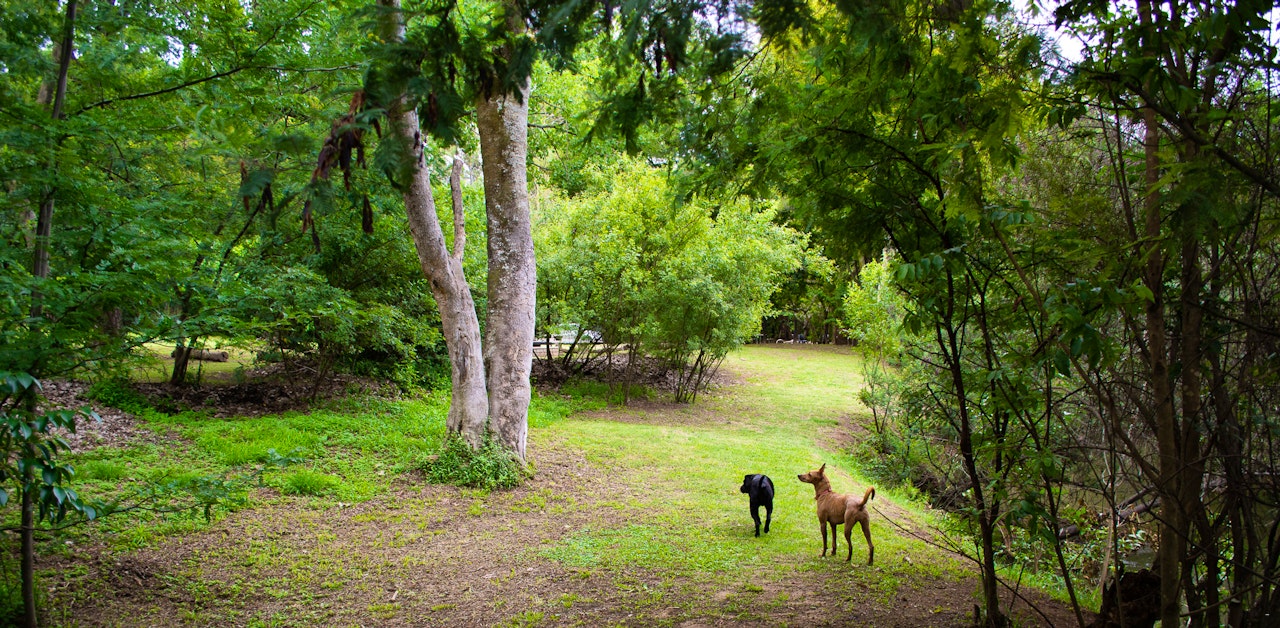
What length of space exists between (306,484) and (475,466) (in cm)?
161

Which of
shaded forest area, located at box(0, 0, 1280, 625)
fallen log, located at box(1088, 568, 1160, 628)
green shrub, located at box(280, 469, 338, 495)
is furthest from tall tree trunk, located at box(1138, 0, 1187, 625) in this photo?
green shrub, located at box(280, 469, 338, 495)

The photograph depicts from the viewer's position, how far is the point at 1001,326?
344 centimetres

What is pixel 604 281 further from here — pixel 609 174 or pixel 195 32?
pixel 195 32

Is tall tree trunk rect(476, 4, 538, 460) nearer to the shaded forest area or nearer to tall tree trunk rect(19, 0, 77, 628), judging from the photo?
the shaded forest area

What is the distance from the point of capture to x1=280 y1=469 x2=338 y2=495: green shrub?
616 centimetres

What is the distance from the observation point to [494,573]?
483cm

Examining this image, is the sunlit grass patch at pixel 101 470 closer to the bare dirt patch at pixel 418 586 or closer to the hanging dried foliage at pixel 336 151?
the bare dirt patch at pixel 418 586

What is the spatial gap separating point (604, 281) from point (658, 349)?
6.04ft

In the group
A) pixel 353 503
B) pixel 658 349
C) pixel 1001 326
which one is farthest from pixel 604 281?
pixel 1001 326

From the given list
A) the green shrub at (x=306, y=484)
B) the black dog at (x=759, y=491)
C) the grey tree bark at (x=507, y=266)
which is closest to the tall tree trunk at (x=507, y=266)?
the grey tree bark at (x=507, y=266)

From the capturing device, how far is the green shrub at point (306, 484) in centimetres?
616

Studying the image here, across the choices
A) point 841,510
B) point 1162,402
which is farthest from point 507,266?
point 1162,402

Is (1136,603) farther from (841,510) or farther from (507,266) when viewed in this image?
(507,266)

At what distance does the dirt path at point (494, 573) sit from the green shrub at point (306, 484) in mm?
229
